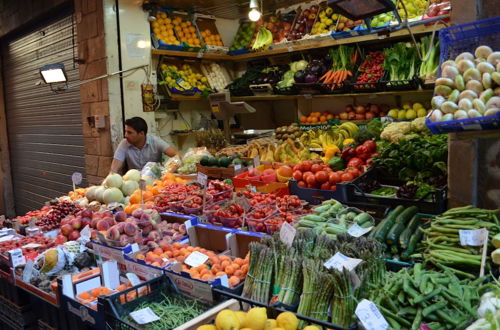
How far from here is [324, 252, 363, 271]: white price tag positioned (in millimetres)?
2107

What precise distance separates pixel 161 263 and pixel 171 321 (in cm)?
64

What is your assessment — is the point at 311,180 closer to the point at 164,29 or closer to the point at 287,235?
the point at 287,235

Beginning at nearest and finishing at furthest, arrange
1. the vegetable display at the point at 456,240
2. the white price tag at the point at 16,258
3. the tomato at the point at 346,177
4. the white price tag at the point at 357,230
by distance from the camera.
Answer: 1. the vegetable display at the point at 456,240
2. the white price tag at the point at 357,230
3. the white price tag at the point at 16,258
4. the tomato at the point at 346,177

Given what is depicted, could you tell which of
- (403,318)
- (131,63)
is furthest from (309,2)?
(403,318)

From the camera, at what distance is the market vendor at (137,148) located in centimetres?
575

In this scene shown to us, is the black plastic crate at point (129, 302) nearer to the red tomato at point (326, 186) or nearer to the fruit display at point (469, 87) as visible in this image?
the fruit display at point (469, 87)

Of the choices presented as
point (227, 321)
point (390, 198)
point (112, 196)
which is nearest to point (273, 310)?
point (227, 321)

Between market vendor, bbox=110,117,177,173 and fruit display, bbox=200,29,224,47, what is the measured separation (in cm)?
249

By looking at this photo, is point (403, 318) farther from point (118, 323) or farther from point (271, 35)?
point (271, 35)

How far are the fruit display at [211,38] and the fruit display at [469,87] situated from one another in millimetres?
5889

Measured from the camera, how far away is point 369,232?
9.41ft

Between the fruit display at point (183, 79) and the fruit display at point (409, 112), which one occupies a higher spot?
the fruit display at point (183, 79)

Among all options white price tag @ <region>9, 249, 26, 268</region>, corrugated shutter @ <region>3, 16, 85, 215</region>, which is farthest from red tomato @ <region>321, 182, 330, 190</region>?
corrugated shutter @ <region>3, 16, 85, 215</region>

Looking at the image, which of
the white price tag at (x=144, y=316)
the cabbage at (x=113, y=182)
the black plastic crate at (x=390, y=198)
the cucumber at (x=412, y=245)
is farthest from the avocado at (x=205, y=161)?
the white price tag at (x=144, y=316)
